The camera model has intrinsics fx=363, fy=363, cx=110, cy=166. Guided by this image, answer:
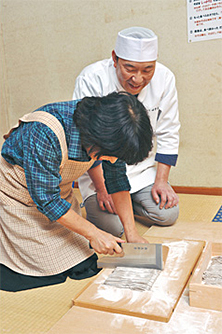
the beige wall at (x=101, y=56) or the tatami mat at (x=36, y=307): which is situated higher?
the beige wall at (x=101, y=56)

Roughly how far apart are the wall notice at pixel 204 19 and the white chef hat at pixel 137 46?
90 centimetres

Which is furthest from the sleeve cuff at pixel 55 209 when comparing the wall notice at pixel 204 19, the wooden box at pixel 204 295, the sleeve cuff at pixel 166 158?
the wall notice at pixel 204 19

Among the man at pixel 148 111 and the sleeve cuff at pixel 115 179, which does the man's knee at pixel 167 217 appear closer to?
the man at pixel 148 111

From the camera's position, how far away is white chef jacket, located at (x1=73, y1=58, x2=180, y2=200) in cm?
209

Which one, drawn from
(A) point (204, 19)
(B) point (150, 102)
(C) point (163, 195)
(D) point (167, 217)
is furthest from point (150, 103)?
(A) point (204, 19)

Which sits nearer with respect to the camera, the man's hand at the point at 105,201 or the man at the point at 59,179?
the man at the point at 59,179

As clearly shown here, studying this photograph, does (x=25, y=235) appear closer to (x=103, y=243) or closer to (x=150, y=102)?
(x=103, y=243)

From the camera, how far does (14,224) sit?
1493 mm

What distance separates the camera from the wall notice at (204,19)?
8.64ft

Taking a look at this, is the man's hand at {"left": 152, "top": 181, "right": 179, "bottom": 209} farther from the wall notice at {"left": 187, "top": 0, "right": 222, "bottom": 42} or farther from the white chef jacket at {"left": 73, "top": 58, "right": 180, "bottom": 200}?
the wall notice at {"left": 187, "top": 0, "right": 222, "bottom": 42}

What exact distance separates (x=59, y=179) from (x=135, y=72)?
82 cm

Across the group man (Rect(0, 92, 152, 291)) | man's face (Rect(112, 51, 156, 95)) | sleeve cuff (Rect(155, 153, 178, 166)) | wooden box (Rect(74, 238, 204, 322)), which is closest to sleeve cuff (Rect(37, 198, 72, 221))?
man (Rect(0, 92, 152, 291))

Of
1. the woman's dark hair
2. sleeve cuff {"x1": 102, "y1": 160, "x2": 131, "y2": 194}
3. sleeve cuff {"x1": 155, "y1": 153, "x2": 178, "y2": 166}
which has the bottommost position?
sleeve cuff {"x1": 155, "y1": 153, "x2": 178, "y2": 166}

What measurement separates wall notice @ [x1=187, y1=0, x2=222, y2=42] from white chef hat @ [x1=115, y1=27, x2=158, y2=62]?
90 centimetres
